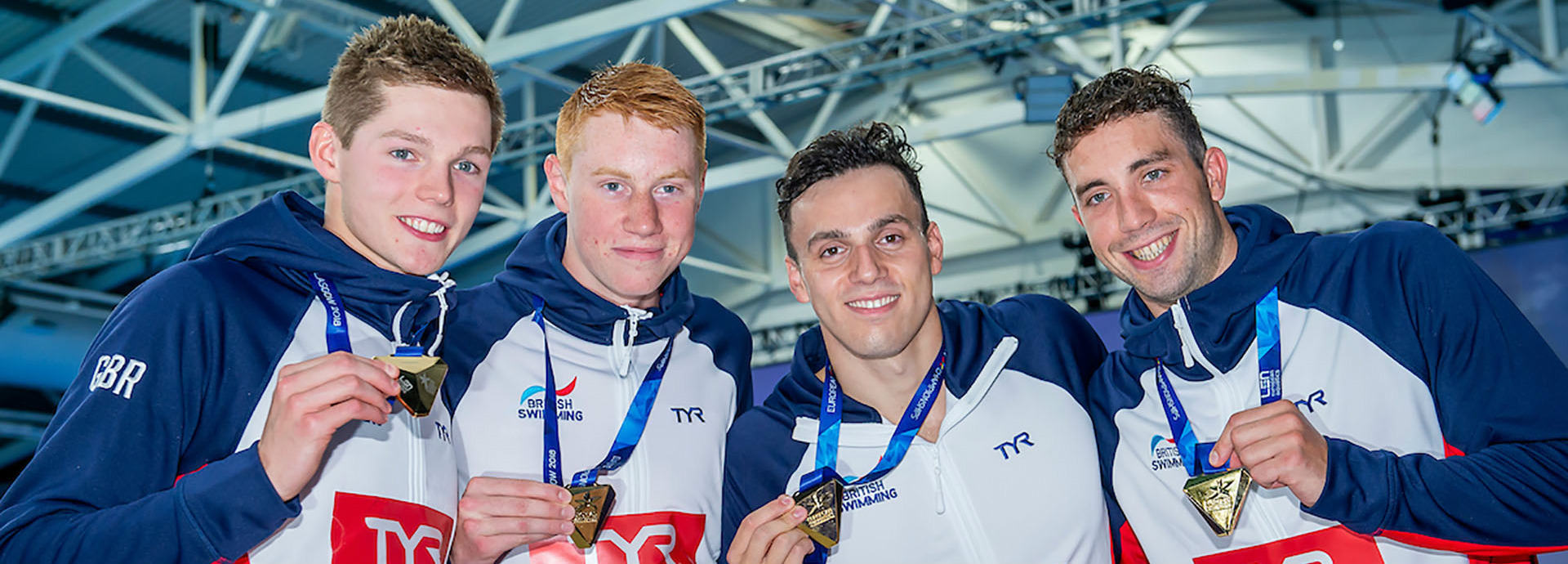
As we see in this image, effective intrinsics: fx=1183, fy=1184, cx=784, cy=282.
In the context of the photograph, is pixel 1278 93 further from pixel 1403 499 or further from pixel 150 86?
pixel 150 86

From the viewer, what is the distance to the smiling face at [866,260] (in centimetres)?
303

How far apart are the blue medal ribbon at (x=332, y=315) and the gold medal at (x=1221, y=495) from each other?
1824 mm

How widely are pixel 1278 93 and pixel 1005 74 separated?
15.4 feet

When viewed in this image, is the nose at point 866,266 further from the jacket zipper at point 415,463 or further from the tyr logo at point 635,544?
the jacket zipper at point 415,463

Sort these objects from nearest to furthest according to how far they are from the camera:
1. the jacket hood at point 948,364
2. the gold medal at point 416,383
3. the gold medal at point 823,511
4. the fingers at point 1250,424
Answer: the gold medal at point 416,383
the fingers at point 1250,424
the gold medal at point 823,511
the jacket hood at point 948,364

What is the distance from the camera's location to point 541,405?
3.02m

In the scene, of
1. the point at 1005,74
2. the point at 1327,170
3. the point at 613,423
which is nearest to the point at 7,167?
the point at 1005,74

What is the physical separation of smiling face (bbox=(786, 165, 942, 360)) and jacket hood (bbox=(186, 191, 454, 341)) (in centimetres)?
103

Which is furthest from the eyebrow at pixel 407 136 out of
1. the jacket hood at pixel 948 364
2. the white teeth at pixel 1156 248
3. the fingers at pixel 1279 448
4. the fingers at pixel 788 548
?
the fingers at pixel 1279 448

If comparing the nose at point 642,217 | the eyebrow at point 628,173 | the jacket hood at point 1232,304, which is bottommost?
the jacket hood at point 1232,304

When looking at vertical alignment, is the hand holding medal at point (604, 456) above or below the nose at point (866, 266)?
below

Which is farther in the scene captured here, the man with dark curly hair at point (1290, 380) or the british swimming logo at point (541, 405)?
the british swimming logo at point (541, 405)

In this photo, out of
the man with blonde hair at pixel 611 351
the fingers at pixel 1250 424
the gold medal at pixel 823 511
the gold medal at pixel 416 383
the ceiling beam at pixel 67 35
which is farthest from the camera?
the ceiling beam at pixel 67 35

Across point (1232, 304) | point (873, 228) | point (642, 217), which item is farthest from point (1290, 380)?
point (642, 217)
